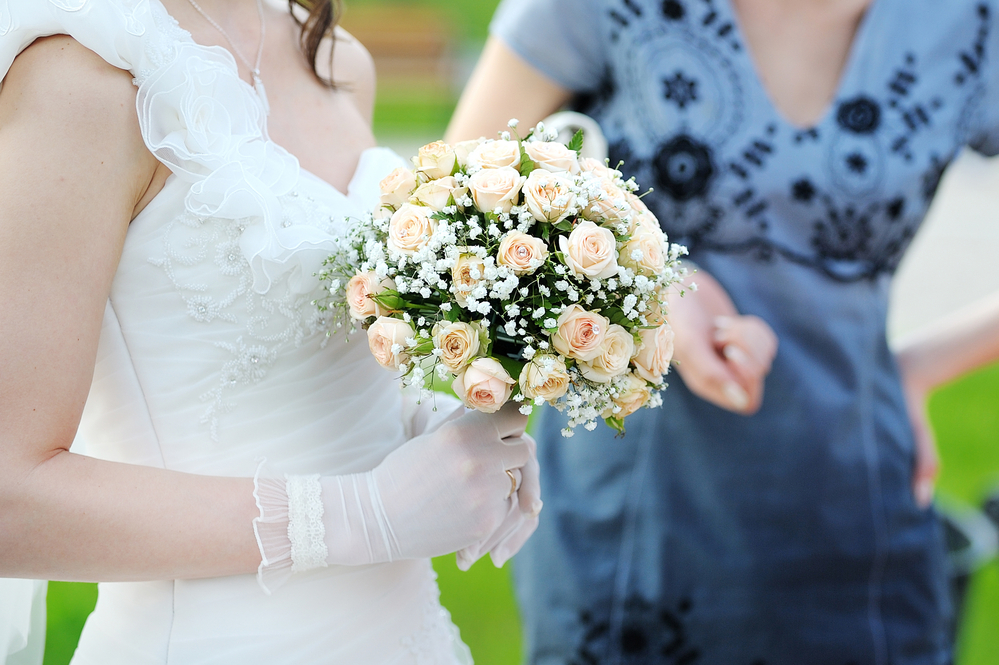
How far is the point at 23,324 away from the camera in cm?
117

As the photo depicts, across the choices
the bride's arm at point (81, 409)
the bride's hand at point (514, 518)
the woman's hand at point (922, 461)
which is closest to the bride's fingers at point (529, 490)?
the bride's hand at point (514, 518)

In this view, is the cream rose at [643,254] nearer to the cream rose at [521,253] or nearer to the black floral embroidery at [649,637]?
the cream rose at [521,253]

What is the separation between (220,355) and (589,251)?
26.6 inches

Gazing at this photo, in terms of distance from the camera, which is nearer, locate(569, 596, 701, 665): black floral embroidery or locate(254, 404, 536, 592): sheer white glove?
locate(254, 404, 536, 592): sheer white glove

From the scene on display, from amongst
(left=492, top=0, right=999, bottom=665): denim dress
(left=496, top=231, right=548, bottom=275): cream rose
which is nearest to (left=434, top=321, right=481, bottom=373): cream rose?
(left=496, top=231, right=548, bottom=275): cream rose

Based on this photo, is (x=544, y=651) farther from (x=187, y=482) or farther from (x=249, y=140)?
(x=249, y=140)

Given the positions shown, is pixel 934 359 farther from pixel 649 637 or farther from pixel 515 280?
pixel 515 280

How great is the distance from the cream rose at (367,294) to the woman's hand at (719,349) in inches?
41.7

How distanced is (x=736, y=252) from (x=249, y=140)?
1392 mm

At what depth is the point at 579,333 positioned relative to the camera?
1283 mm

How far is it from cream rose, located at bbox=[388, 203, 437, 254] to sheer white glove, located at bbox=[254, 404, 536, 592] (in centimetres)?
35

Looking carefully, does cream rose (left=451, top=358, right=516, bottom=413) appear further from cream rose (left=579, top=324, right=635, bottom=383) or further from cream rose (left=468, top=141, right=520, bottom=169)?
cream rose (left=468, top=141, right=520, bottom=169)

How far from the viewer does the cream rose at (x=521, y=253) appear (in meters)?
1.27

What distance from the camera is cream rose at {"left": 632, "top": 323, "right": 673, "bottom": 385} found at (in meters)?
1.44
